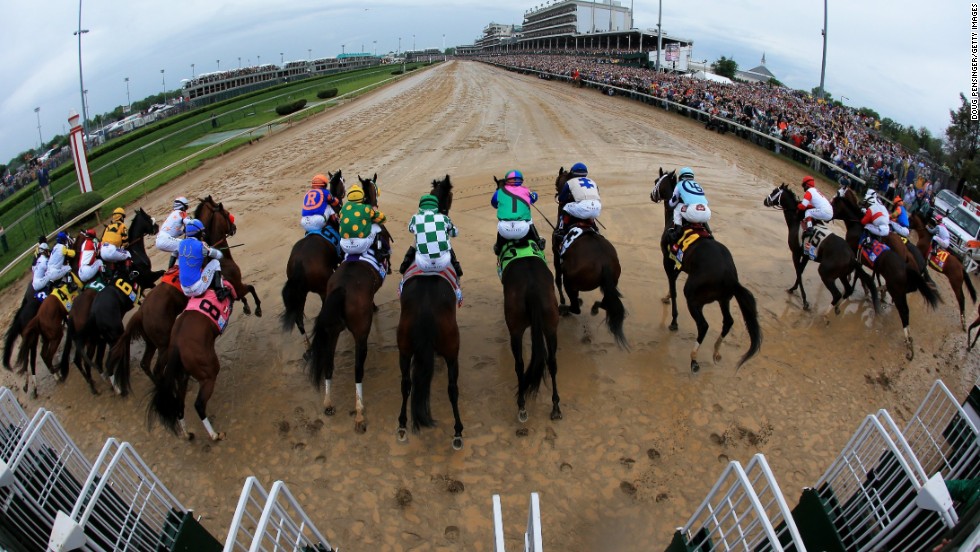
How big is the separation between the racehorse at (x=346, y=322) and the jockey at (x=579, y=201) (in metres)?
2.73

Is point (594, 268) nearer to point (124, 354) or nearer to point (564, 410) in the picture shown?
point (564, 410)

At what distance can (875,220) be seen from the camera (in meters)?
6.86

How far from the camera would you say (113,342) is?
20.7 ft

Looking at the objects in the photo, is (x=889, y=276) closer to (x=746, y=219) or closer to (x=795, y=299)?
(x=795, y=299)

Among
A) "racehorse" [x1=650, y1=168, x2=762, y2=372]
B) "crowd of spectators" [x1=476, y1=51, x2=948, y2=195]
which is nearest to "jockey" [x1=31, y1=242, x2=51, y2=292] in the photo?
"racehorse" [x1=650, y1=168, x2=762, y2=372]

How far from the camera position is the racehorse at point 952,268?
7.27 metres

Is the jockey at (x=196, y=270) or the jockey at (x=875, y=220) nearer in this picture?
the jockey at (x=196, y=270)

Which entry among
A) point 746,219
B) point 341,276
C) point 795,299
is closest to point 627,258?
point 795,299

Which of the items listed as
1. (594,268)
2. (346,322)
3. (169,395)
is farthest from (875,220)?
(169,395)

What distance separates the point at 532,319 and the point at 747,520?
8.82 feet

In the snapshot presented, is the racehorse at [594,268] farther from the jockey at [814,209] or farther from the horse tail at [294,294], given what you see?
the jockey at [814,209]

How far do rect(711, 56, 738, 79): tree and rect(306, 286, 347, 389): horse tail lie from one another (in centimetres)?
6954

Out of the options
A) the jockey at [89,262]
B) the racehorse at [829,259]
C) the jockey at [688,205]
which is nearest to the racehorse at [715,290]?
the jockey at [688,205]

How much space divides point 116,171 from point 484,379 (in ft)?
63.5
